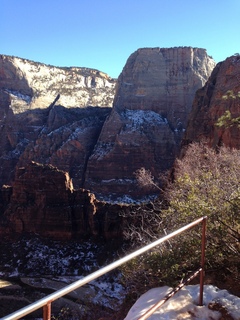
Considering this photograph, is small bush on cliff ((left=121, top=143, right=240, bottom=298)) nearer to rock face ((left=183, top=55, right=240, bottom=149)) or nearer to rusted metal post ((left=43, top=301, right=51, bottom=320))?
rusted metal post ((left=43, top=301, right=51, bottom=320))

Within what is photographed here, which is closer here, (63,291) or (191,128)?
(63,291)

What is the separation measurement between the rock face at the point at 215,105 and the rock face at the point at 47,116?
33712 millimetres

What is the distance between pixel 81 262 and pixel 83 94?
3022 inches

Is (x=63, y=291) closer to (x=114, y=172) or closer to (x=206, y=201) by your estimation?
(x=206, y=201)

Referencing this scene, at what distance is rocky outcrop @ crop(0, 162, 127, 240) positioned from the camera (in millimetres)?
31875

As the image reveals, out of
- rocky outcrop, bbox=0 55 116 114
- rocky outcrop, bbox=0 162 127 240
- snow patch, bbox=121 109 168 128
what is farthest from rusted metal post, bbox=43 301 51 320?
rocky outcrop, bbox=0 55 116 114

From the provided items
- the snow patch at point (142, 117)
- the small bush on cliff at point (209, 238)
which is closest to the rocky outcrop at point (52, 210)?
the small bush on cliff at point (209, 238)

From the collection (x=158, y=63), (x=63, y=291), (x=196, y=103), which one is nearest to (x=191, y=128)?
(x=196, y=103)

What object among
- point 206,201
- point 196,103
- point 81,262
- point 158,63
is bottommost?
point 81,262

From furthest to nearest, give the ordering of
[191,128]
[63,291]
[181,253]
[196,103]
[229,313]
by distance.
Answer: [196,103]
[191,128]
[181,253]
[229,313]
[63,291]

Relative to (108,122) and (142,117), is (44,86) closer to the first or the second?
(108,122)

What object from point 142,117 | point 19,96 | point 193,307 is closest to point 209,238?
point 193,307

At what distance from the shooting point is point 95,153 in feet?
227

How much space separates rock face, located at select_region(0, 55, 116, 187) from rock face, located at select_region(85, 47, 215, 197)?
5249 mm
